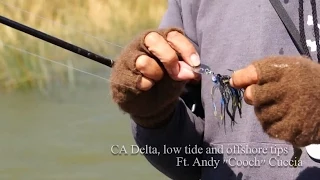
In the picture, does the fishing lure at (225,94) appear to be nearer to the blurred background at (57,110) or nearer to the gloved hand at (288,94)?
the gloved hand at (288,94)

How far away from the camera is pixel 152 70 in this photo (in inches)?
59.1

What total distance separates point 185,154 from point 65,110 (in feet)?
14.5

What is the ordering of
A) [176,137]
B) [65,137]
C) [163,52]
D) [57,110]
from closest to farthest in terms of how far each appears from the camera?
[163,52], [176,137], [65,137], [57,110]

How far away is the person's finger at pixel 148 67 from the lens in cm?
150

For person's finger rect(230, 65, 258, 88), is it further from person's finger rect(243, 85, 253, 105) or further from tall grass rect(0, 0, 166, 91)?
tall grass rect(0, 0, 166, 91)

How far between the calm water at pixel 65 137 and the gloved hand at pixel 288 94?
12.5 feet

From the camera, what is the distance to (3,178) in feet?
16.8

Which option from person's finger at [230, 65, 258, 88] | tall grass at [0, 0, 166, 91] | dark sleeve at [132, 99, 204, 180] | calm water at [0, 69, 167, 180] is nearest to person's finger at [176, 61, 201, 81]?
person's finger at [230, 65, 258, 88]

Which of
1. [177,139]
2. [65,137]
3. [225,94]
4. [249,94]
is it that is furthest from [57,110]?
[249,94]

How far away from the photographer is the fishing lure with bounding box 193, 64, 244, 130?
1.54m

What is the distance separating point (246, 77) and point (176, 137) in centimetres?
51

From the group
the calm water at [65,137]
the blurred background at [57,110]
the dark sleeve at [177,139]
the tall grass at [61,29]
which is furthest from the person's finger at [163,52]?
the calm water at [65,137]

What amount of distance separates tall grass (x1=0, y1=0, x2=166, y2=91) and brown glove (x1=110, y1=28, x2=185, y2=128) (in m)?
3.16

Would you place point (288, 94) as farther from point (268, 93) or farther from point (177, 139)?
point (177, 139)
